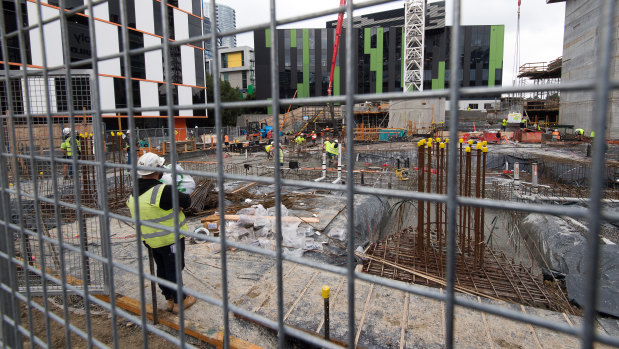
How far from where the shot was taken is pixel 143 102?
26.8 meters

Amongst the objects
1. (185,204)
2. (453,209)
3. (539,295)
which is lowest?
(539,295)

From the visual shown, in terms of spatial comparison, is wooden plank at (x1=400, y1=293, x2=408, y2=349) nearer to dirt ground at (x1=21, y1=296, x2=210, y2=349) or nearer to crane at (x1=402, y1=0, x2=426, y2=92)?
dirt ground at (x1=21, y1=296, x2=210, y2=349)

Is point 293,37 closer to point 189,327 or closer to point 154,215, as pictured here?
point 154,215

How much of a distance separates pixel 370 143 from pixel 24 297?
952 inches

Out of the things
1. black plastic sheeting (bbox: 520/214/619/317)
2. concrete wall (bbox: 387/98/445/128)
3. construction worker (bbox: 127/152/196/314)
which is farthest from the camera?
concrete wall (bbox: 387/98/445/128)

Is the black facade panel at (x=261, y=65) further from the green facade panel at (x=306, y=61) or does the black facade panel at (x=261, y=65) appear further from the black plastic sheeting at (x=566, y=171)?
the black plastic sheeting at (x=566, y=171)

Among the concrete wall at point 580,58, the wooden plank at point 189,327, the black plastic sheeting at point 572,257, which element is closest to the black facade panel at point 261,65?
the concrete wall at point 580,58

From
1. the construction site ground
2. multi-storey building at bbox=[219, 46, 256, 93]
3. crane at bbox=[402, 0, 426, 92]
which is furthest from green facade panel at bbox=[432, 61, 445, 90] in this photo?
the construction site ground

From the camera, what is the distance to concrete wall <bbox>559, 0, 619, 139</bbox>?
23.6 m

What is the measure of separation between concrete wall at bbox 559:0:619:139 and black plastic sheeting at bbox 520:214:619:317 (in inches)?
753

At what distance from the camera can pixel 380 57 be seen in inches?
1923

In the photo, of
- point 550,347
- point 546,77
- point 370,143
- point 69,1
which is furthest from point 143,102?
point 546,77

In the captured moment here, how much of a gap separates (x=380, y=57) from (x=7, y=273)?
5027 centimetres

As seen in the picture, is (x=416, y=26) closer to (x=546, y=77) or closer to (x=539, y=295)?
(x=546, y=77)
